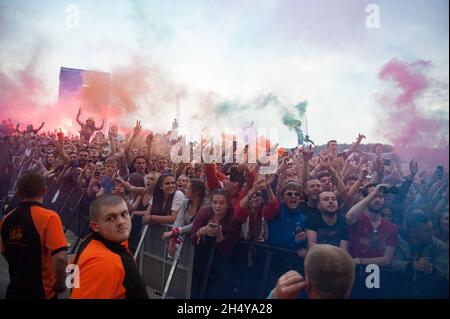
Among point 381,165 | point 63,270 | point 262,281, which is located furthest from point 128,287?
point 381,165

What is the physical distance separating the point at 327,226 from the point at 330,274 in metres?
1.30

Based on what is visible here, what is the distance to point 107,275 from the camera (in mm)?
1514

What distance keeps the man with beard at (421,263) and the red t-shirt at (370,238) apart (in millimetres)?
96

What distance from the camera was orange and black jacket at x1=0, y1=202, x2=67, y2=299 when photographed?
213 centimetres

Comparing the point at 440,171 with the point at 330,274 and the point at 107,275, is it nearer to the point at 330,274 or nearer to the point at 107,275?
the point at 330,274

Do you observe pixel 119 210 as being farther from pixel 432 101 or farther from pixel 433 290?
pixel 432 101

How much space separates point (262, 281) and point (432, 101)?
7.57ft

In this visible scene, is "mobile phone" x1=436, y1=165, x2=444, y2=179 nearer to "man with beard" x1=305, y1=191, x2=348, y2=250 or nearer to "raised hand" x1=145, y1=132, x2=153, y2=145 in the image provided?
"man with beard" x1=305, y1=191, x2=348, y2=250

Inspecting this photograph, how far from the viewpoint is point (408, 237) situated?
244 cm

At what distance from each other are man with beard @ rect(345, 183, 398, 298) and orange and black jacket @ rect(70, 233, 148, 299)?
1623mm

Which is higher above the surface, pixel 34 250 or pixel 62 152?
pixel 62 152

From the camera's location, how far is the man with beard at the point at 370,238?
2.39 meters

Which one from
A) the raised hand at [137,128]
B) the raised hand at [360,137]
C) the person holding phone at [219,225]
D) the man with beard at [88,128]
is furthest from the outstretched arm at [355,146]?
the man with beard at [88,128]

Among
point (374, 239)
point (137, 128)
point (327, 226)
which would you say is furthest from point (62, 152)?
point (374, 239)
